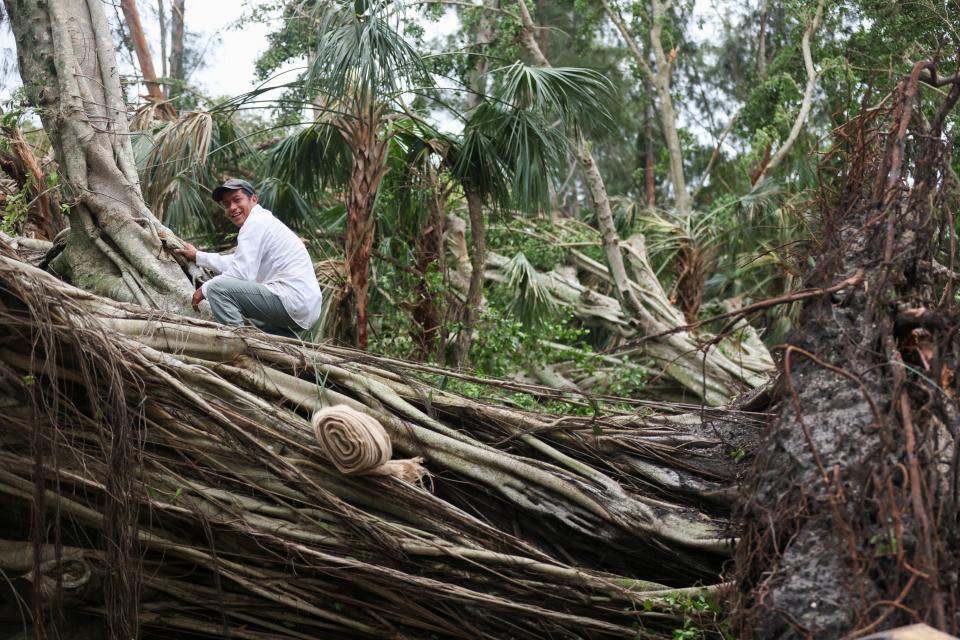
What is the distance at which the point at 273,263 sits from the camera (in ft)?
21.2

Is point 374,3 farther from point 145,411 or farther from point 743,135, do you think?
point 743,135

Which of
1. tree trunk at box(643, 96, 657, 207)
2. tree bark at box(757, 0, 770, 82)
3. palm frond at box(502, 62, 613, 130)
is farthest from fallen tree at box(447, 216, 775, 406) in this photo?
tree bark at box(757, 0, 770, 82)

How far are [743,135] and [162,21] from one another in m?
12.6

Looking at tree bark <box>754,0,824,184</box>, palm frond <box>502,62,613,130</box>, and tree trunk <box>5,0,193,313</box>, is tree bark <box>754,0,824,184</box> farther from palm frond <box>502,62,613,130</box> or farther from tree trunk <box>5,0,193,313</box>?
tree trunk <box>5,0,193,313</box>

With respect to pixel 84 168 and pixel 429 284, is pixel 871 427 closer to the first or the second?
pixel 84 168

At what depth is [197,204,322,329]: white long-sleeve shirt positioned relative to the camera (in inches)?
253

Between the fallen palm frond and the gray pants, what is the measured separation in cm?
59

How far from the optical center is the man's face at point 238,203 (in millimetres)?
6676

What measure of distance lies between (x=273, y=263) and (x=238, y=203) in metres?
0.54

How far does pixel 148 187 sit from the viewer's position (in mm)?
8711

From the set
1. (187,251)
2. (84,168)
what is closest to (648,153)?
(187,251)

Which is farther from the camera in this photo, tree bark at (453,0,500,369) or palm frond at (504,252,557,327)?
palm frond at (504,252,557,327)

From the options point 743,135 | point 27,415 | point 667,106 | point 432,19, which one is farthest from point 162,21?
point 27,415

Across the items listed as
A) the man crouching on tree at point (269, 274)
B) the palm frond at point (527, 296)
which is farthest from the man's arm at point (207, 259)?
the palm frond at point (527, 296)
